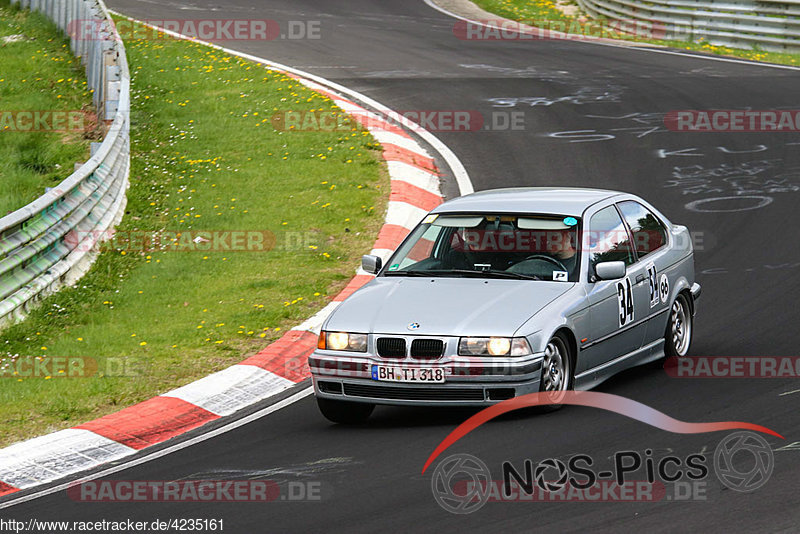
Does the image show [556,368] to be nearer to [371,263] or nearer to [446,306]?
[446,306]

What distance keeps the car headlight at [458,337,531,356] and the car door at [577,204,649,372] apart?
0.73 meters

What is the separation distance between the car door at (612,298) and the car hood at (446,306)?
0.36 m

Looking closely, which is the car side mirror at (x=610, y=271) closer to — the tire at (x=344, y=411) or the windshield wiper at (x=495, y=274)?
the windshield wiper at (x=495, y=274)

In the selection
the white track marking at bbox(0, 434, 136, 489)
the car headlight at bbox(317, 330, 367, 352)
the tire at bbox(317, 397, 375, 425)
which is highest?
the car headlight at bbox(317, 330, 367, 352)

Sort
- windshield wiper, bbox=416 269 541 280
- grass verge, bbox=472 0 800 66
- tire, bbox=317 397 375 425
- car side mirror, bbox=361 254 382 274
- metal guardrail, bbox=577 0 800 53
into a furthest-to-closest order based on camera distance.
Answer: metal guardrail, bbox=577 0 800 53 < grass verge, bbox=472 0 800 66 < car side mirror, bbox=361 254 382 274 < windshield wiper, bbox=416 269 541 280 < tire, bbox=317 397 375 425

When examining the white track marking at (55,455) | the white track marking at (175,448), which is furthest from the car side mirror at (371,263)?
the white track marking at (55,455)

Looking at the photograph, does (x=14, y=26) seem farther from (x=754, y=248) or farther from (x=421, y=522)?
(x=421, y=522)

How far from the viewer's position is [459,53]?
24.7 m

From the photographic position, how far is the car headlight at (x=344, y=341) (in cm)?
795

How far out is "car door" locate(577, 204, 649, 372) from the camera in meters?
8.46

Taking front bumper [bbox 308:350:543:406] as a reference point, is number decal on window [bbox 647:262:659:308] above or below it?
above

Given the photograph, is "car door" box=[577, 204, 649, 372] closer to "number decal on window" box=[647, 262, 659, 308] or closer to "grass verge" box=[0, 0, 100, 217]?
"number decal on window" box=[647, 262, 659, 308]

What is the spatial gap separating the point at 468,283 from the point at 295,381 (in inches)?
70.8

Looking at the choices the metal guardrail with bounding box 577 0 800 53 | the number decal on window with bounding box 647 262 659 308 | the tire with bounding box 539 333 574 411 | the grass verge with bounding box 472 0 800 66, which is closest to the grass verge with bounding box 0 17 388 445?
the tire with bounding box 539 333 574 411
